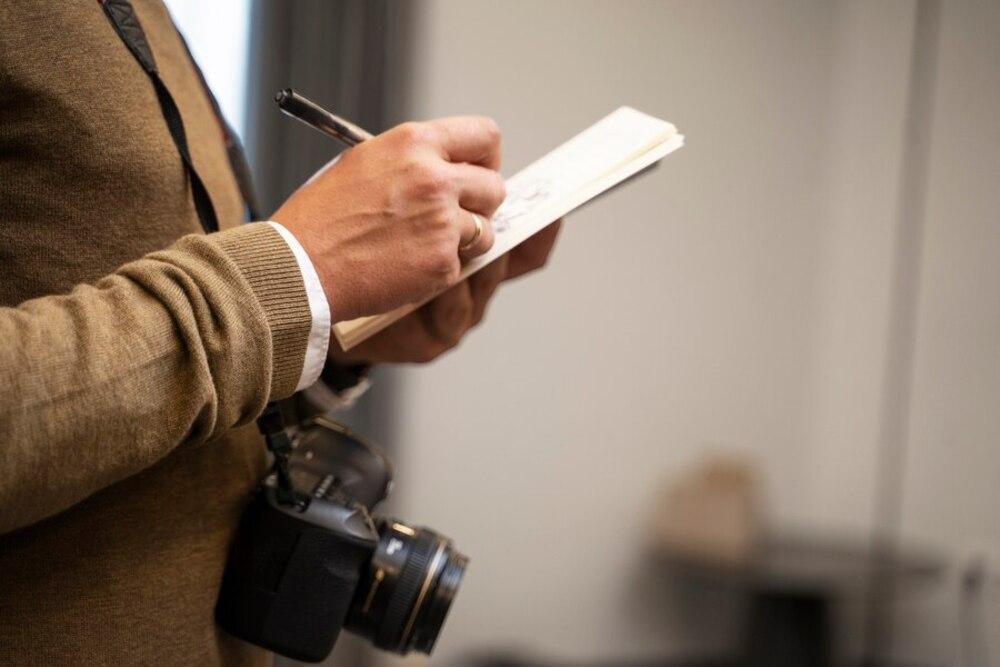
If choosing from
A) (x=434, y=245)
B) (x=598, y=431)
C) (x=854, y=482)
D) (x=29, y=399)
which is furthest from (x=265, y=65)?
(x=854, y=482)

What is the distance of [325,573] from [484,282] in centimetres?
29

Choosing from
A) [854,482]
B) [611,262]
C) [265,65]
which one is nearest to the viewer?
[265,65]

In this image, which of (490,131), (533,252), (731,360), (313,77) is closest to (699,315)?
(731,360)

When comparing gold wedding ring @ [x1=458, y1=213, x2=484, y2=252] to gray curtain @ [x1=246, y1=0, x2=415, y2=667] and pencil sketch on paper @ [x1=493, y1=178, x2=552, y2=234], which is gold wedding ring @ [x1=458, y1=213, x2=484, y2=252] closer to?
pencil sketch on paper @ [x1=493, y1=178, x2=552, y2=234]

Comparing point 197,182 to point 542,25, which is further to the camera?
point 542,25

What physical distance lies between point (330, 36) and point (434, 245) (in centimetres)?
111

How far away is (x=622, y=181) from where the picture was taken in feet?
2.13

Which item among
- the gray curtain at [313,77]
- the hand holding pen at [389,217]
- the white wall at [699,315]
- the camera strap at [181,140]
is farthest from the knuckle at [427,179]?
the white wall at [699,315]

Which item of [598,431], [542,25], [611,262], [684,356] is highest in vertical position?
[542,25]

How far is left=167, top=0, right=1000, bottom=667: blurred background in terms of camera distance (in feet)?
5.69

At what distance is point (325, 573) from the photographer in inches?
23.8

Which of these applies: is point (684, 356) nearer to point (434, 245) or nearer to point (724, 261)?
point (724, 261)

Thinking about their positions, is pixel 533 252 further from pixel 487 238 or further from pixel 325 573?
pixel 325 573

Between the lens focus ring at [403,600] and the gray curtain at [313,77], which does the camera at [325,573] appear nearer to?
the lens focus ring at [403,600]
